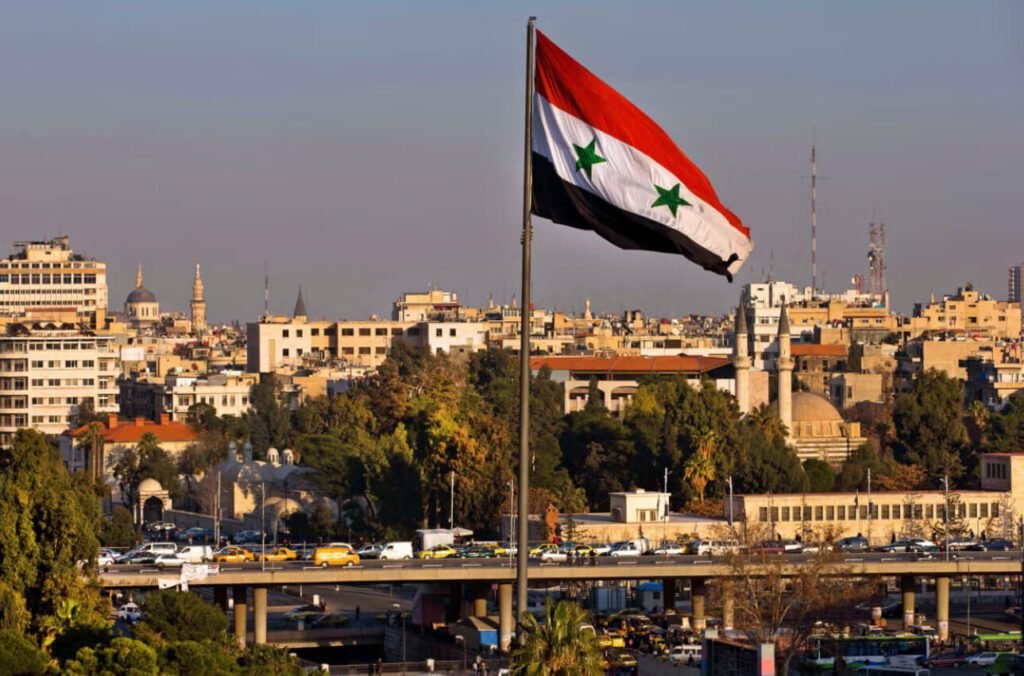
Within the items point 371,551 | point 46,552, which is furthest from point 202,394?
point 46,552

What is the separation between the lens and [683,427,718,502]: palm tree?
9125cm

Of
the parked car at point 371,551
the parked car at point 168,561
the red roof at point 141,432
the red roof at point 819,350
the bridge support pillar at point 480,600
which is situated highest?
the red roof at point 819,350

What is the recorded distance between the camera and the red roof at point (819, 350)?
147 meters

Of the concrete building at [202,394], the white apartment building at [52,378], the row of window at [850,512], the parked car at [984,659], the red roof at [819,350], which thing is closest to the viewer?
the parked car at [984,659]

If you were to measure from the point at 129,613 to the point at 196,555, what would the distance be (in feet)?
8.63

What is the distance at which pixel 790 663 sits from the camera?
58969mm

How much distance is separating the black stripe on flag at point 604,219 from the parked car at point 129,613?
45724mm

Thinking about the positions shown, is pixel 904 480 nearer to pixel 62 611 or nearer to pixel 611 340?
pixel 62 611

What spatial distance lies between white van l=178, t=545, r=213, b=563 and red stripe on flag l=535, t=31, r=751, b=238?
161 ft

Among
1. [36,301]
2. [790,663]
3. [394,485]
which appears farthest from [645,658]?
[36,301]

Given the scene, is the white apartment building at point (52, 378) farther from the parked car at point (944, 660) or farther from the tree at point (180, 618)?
the parked car at point (944, 660)

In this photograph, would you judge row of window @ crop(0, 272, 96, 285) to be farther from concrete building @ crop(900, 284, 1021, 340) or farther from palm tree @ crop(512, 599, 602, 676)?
palm tree @ crop(512, 599, 602, 676)

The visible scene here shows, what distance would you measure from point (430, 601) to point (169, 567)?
306 inches

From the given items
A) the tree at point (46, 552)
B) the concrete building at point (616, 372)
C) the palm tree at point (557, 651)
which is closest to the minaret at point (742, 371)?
the concrete building at point (616, 372)
